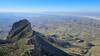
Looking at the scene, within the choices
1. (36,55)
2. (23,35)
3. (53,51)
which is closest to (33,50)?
(36,55)

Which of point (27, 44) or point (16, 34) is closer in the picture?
point (27, 44)

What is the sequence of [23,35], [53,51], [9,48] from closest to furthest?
1. [9,48]
2. [53,51]
3. [23,35]

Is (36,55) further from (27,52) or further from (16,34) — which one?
(16,34)

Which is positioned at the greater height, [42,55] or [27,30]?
[27,30]

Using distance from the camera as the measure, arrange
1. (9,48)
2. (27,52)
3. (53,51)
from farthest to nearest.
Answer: (53,51)
(27,52)
(9,48)

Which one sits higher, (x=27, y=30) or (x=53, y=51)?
(x=27, y=30)

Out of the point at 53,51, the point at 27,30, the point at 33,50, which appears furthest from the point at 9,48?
the point at 27,30

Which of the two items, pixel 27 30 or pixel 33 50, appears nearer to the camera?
pixel 33 50

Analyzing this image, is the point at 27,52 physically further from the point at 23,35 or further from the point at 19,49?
the point at 23,35

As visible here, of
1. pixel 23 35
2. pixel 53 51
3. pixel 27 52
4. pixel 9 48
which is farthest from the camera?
pixel 23 35
